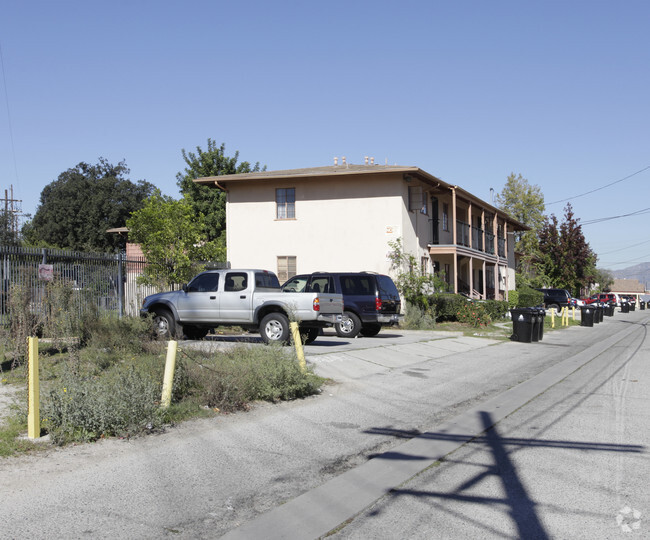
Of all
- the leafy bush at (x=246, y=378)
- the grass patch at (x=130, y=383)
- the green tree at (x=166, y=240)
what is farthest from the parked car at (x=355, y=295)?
the leafy bush at (x=246, y=378)

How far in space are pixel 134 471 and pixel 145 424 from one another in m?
1.36

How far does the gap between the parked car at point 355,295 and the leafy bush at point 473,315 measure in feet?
23.2

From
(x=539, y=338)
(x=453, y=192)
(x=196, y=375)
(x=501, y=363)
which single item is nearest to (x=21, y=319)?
(x=196, y=375)

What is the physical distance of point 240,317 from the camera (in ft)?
47.8

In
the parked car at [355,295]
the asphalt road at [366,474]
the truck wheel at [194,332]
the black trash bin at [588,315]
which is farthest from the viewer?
the black trash bin at [588,315]

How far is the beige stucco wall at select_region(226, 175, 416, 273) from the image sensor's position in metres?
26.4

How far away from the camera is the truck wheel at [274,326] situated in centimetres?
1407

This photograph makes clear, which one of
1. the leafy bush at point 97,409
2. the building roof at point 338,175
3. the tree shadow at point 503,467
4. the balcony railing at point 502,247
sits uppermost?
the building roof at point 338,175

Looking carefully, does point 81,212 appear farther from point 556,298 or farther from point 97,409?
point 97,409

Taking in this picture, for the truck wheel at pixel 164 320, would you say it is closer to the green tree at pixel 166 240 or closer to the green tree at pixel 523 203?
the green tree at pixel 166 240

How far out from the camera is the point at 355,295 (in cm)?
1859

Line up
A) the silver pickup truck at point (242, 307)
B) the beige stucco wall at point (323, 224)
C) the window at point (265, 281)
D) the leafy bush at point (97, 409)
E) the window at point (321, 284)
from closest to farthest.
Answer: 1. the leafy bush at point (97, 409)
2. the silver pickup truck at point (242, 307)
3. the window at point (265, 281)
4. the window at point (321, 284)
5. the beige stucco wall at point (323, 224)

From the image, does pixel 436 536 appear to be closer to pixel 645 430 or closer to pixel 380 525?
pixel 380 525

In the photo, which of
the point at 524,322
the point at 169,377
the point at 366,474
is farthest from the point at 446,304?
the point at 366,474
